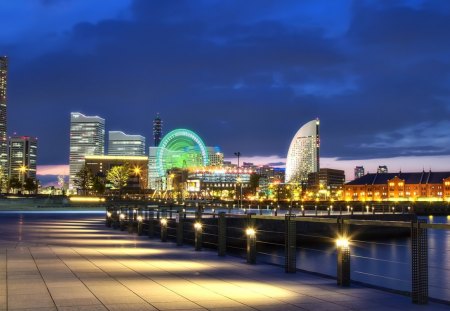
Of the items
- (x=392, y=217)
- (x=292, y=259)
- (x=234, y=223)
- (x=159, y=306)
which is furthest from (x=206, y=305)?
(x=392, y=217)

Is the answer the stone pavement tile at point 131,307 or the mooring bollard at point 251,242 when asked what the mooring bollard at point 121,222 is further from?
the stone pavement tile at point 131,307

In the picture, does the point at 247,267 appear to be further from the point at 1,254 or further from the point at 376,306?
the point at 1,254

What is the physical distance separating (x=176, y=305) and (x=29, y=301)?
262 centimetres

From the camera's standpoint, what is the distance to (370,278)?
28078 millimetres

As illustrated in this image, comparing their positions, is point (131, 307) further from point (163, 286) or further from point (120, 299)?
point (163, 286)

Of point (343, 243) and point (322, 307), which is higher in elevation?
point (343, 243)

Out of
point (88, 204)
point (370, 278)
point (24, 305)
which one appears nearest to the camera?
point (24, 305)

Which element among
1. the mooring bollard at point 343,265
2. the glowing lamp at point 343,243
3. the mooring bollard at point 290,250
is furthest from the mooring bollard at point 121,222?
the mooring bollard at point 343,265

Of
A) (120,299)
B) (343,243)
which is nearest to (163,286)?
(120,299)

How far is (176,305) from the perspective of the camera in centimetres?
1041

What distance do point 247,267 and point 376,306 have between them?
20.5ft

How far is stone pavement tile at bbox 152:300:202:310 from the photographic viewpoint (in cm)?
1012

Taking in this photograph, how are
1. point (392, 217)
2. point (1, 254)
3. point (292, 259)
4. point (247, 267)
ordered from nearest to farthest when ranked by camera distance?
point (292, 259) → point (247, 267) → point (1, 254) → point (392, 217)

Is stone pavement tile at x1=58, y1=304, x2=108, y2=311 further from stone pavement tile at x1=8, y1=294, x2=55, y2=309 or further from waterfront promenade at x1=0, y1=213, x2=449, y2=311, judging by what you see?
stone pavement tile at x1=8, y1=294, x2=55, y2=309
